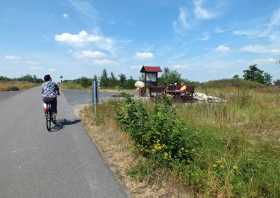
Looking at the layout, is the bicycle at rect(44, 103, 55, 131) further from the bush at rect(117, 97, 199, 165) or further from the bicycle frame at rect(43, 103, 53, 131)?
the bush at rect(117, 97, 199, 165)

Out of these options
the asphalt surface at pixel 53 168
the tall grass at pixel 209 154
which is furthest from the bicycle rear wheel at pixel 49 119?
the tall grass at pixel 209 154

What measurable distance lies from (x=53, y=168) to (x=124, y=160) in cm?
141

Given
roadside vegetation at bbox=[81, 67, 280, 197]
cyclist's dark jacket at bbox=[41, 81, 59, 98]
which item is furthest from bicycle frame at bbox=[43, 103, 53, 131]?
roadside vegetation at bbox=[81, 67, 280, 197]

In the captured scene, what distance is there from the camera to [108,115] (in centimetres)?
1172

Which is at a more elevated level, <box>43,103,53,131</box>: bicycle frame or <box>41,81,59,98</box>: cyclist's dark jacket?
<box>41,81,59,98</box>: cyclist's dark jacket

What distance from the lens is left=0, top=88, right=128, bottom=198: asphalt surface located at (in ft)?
14.9

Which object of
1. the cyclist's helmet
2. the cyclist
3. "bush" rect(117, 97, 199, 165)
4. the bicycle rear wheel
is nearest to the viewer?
"bush" rect(117, 97, 199, 165)

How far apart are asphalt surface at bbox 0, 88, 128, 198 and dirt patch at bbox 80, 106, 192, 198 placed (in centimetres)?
20

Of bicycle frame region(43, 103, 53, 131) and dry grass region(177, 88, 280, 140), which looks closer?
dry grass region(177, 88, 280, 140)

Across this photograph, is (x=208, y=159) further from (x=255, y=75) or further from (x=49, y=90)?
(x=255, y=75)

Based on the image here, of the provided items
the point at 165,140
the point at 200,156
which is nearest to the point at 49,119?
the point at 165,140

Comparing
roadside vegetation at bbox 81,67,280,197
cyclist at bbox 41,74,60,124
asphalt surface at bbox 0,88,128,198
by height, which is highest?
cyclist at bbox 41,74,60,124

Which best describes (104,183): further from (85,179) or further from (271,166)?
(271,166)

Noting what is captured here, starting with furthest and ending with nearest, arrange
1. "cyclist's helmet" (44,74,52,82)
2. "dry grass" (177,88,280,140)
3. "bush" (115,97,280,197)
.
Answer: "cyclist's helmet" (44,74,52,82)
"dry grass" (177,88,280,140)
"bush" (115,97,280,197)
